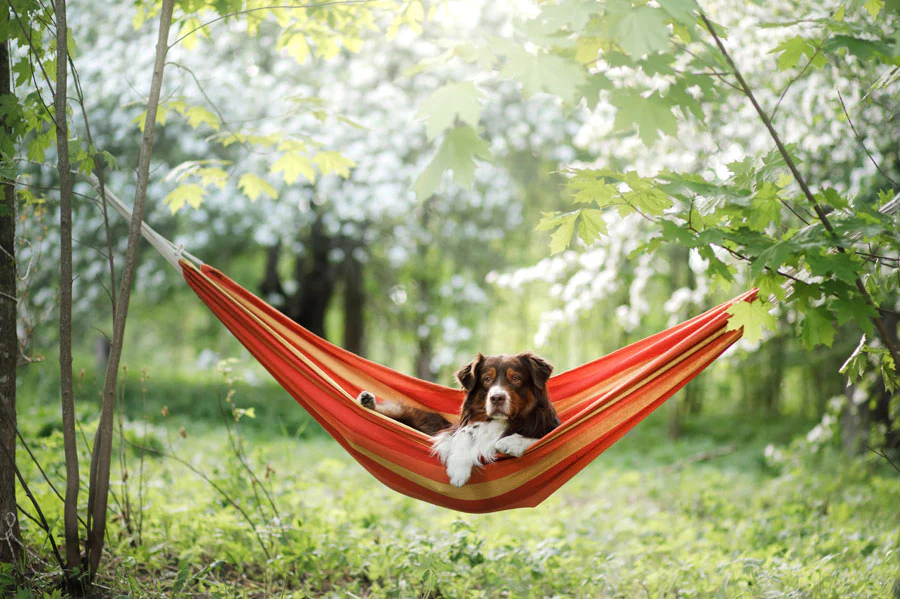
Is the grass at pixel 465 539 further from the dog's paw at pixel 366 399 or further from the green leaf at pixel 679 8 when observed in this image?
the green leaf at pixel 679 8

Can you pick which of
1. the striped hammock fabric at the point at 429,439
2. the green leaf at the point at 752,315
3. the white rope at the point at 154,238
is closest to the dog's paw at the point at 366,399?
the striped hammock fabric at the point at 429,439

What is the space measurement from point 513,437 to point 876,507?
9.31ft

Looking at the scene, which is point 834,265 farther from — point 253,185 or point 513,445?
point 253,185

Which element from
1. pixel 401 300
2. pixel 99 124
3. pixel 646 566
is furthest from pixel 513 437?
pixel 401 300

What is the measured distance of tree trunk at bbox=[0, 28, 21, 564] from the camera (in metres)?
2.20

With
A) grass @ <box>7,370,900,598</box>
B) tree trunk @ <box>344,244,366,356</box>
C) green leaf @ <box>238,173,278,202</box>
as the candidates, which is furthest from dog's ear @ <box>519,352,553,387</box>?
tree trunk @ <box>344,244,366,356</box>

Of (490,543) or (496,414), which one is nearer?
(496,414)

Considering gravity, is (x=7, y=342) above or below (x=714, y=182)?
below

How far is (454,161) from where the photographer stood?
1798mm

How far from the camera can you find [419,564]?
2.35m

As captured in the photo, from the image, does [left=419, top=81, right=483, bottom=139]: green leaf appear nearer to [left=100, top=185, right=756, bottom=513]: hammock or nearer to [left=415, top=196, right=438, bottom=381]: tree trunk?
[left=100, top=185, right=756, bottom=513]: hammock

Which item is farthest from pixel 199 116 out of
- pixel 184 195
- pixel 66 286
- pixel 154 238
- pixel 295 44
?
pixel 66 286

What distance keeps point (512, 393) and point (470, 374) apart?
0.19 metres

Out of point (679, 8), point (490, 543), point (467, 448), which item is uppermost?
point (679, 8)
